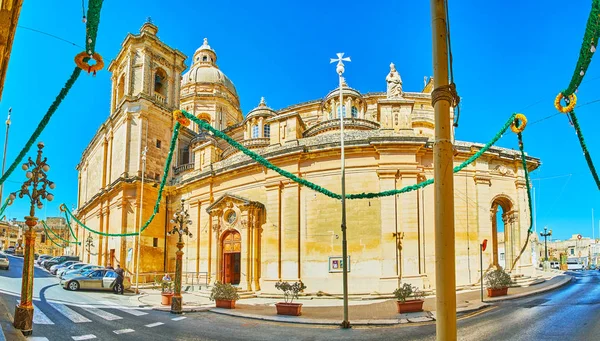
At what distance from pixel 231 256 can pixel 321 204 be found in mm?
8196

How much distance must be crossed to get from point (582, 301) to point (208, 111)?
43684 mm

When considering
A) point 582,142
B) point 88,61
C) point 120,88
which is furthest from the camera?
point 120,88

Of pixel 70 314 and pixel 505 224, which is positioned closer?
pixel 70 314

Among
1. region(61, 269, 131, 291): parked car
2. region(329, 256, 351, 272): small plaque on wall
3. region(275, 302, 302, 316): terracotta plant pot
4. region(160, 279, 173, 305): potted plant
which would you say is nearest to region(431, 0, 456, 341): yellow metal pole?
region(275, 302, 302, 316): terracotta plant pot

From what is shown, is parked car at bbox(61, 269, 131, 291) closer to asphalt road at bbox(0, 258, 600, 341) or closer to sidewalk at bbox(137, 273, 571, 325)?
sidewalk at bbox(137, 273, 571, 325)

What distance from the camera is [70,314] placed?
1545cm

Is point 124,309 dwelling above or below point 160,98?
below

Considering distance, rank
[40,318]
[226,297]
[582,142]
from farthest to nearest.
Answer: [226,297], [40,318], [582,142]

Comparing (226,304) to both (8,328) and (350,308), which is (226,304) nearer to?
(350,308)

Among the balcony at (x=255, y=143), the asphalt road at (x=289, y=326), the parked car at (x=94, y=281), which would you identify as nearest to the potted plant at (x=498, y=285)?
the asphalt road at (x=289, y=326)

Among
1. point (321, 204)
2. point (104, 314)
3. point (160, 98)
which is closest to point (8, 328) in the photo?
point (104, 314)

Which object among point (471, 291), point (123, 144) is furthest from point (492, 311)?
Answer: point (123, 144)

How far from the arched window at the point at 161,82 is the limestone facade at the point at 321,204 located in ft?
10.4

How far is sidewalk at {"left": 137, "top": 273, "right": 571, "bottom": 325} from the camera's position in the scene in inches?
574
